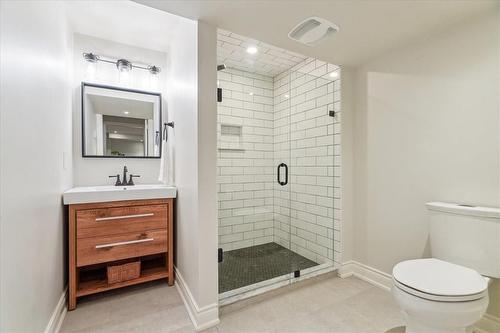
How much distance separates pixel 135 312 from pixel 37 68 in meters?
1.75

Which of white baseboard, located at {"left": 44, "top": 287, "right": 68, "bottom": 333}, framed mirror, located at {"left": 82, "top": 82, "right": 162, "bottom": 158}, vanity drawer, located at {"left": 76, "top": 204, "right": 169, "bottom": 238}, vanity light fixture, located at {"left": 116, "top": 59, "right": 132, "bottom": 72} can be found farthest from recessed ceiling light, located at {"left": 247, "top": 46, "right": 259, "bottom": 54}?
white baseboard, located at {"left": 44, "top": 287, "right": 68, "bottom": 333}

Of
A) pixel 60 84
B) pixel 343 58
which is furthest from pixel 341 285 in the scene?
pixel 60 84

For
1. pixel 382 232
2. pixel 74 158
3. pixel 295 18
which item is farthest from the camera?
pixel 74 158

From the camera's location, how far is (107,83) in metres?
2.35

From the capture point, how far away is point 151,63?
2.54 meters

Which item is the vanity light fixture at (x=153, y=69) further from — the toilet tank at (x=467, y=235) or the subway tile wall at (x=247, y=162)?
the toilet tank at (x=467, y=235)

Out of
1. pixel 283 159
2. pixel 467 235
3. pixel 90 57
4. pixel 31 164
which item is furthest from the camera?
pixel 283 159

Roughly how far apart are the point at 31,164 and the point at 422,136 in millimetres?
2608

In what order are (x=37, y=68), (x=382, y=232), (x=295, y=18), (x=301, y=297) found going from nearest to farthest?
(x=37, y=68), (x=295, y=18), (x=301, y=297), (x=382, y=232)

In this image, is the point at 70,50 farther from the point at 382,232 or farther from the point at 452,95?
the point at 382,232

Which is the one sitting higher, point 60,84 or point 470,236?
point 60,84

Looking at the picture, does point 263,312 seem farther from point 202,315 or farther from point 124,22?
point 124,22

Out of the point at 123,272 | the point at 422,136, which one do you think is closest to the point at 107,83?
the point at 123,272

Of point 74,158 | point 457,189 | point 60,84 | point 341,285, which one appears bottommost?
point 341,285
